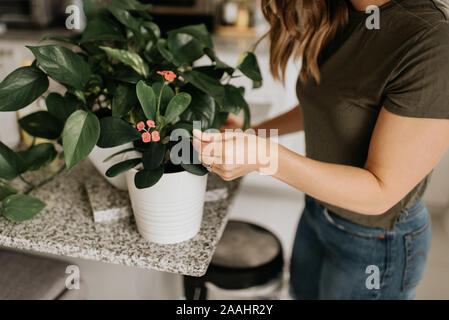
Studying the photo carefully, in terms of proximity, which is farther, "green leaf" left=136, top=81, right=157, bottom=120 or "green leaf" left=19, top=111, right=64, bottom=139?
"green leaf" left=19, top=111, right=64, bottom=139

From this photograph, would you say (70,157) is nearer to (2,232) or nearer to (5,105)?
(5,105)

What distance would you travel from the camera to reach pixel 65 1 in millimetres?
3057

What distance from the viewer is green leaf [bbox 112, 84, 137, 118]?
2.27 ft

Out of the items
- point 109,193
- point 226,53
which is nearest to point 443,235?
point 226,53

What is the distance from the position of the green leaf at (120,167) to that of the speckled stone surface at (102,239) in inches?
6.4

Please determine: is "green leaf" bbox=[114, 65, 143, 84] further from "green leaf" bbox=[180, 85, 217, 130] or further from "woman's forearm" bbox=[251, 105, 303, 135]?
"woman's forearm" bbox=[251, 105, 303, 135]

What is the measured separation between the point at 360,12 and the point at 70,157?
640mm

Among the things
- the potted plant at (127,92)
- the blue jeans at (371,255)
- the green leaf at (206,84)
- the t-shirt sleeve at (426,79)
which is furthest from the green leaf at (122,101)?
the blue jeans at (371,255)

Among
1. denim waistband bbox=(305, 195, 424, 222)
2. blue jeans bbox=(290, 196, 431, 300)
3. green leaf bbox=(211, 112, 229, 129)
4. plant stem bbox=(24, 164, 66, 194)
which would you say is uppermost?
green leaf bbox=(211, 112, 229, 129)

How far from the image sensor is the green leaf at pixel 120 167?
66cm

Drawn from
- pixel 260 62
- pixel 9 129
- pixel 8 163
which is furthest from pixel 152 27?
pixel 260 62

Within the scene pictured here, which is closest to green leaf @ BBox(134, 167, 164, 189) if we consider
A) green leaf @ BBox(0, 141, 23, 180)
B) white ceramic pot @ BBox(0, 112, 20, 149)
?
green leaf @ BBox(0, 141, 23, 180)

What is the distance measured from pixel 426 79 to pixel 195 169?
40cm

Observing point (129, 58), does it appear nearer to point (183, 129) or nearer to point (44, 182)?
point (183, 129)
